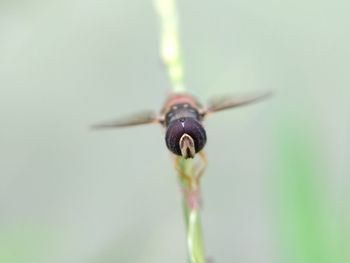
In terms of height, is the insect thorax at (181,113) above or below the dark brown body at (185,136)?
above

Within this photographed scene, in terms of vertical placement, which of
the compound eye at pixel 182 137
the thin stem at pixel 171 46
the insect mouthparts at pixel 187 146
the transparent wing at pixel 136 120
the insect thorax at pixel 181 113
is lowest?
the insect mouthparts at pixel 187 146

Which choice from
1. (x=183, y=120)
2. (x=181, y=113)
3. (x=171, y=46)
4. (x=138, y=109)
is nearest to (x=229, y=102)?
(x=171, y=46)

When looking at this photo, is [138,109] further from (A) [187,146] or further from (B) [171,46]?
(A) [187,146]

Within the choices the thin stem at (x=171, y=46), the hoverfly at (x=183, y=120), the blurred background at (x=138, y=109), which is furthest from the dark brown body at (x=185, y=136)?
the blurred background at (x=138, y=109)

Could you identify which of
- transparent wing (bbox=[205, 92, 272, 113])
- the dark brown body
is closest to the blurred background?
transparent wing (bbox=[205, 92, 272, 113])

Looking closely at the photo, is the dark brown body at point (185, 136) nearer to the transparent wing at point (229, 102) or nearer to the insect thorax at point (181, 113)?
the insect thorax at point (181, 113)

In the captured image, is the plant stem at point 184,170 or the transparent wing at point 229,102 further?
the transparent wing at point 229,102

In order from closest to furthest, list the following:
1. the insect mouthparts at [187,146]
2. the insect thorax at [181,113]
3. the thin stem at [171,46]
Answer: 1. the insect mouthparts at [187,146]
2. the insect thorax at [181,113]
3. the thin stem at [171,46]

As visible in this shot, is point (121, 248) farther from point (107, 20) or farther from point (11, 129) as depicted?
point (107, 20)

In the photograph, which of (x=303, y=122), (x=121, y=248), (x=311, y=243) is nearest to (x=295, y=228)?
(x=311, y=243)

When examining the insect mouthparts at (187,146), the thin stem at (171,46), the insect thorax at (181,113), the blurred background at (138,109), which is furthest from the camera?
the blurred background at (138,109)
